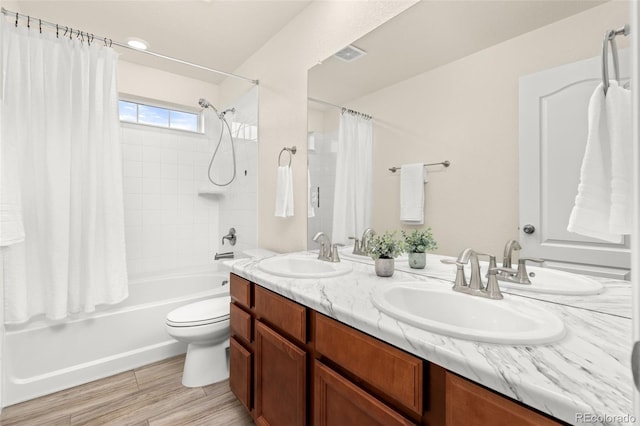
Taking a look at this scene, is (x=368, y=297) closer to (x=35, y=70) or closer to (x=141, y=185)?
(x=35, y=70)

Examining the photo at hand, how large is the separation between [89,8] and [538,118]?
277 centimetres

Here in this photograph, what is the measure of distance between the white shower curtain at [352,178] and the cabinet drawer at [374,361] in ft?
2.54

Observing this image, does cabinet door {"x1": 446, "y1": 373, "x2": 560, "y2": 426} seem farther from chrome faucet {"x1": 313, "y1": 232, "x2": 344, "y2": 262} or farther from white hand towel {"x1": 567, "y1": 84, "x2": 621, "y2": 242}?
chrome faucet {"x1": 313, "y1": 232, "x2": 344, "y2": 262}

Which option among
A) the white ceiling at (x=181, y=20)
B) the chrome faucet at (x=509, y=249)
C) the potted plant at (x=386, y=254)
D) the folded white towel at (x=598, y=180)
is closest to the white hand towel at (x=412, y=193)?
the potted plant at (x=386, y=254)

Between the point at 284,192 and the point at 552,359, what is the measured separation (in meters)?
1.74

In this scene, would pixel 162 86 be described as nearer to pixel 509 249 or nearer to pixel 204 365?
pixel 204 365

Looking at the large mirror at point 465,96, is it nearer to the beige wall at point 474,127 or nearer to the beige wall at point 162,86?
the beige wall at point 474,127

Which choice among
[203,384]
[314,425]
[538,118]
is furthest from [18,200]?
[538,118]

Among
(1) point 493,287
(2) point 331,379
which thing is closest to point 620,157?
(1) point 493,287

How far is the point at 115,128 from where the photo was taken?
202 centimetres

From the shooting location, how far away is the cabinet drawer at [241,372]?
1.45 meters

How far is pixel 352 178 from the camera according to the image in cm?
173

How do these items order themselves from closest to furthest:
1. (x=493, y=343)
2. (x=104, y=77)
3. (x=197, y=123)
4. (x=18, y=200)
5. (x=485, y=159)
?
(x=493, y=343) < (x=485, y=159) < (x=18, y=200) < (x=104, y=77) < (x=197, y=123)

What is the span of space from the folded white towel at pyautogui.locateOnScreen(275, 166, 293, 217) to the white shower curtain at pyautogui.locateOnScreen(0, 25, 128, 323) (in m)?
1.08
